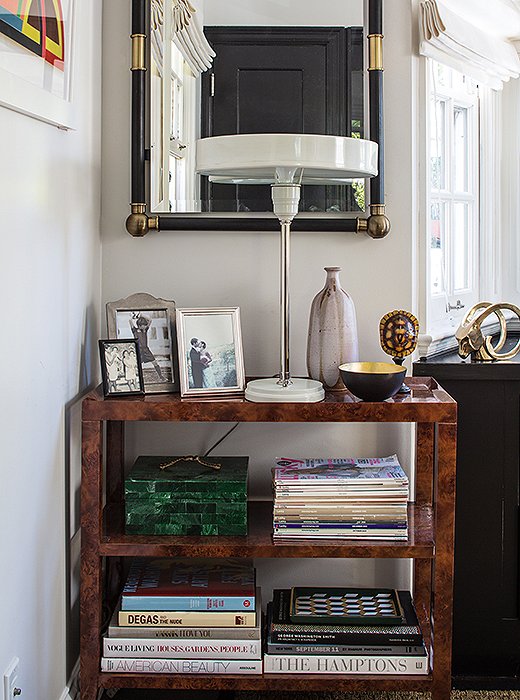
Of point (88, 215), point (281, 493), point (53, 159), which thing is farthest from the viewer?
point (88, 215)

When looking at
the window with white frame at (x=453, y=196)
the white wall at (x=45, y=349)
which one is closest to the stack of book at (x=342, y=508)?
the white wall at (x=45, y=349)

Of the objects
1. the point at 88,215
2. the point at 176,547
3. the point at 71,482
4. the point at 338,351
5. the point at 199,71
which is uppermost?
the point at 199,71

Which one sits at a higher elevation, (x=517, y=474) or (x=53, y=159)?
(x=53, y=159)

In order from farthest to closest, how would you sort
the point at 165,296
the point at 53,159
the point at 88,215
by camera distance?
the point at 165,296
the point at 88,215
the point at 53,159

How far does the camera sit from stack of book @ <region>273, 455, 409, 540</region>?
2117 mm

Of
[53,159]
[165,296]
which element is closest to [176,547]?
[165,296]

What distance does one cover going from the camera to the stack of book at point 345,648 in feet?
6.96

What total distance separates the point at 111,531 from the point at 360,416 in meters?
0.65

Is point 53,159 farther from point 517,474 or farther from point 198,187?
point 517,474

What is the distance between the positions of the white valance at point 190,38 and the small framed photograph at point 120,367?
2.52ft

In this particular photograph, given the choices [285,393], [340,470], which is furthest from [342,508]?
[285,393]

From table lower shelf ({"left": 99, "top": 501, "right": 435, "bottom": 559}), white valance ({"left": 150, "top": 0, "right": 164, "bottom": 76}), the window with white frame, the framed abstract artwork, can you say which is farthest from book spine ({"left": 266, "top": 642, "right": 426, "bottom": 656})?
white valance ({"left": 150, "top": 0, "right": 164, "bottom": 76})

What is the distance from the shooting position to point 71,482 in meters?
2.18

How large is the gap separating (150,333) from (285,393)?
0.39 meters
